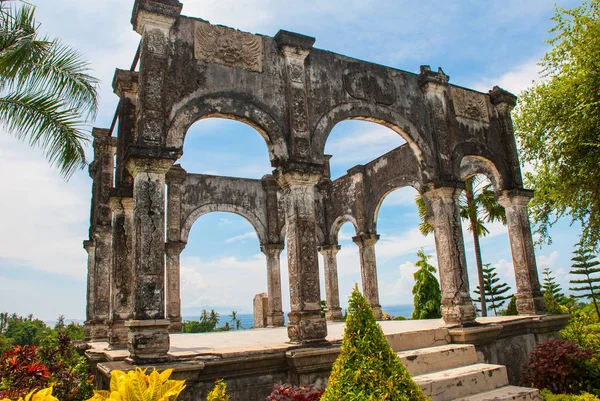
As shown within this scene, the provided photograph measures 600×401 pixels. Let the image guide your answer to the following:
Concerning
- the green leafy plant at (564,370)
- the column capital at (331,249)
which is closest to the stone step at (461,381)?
the green leafy plant at (564,370)

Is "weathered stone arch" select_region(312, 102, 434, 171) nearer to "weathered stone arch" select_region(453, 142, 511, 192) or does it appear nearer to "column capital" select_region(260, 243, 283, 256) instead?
"weathered stone arch" select_region(453, 142, 511, 192)

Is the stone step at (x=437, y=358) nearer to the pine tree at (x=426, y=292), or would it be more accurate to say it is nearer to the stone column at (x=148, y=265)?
the stone column at (x=148, y=265)

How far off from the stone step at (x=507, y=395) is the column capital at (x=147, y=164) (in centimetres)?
509

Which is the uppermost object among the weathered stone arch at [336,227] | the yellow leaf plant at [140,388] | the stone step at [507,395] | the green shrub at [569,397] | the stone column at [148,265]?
the weathered stone arch at [336,227]

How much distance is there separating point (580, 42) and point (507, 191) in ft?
12.7

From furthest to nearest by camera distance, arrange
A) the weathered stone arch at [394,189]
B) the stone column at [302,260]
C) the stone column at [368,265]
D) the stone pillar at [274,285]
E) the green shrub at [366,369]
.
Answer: the stone pillar at [274,285] → the stone column at [368,265] → the weathered stone arch at [394,189] → the stone column at [302,260] → the green shrub at [366,369]

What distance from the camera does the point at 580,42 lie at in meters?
11.1

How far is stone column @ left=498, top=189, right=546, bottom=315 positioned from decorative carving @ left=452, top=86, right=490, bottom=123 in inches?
76.4

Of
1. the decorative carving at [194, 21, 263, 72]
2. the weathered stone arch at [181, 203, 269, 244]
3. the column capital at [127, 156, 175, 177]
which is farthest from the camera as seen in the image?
the weathered stone arch at [181, 203, 269, 244]

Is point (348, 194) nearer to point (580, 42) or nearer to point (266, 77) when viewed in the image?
point (580, 42)

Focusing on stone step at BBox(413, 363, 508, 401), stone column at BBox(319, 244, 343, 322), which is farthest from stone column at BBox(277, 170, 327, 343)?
stone column at BBox(319, 244, 343, 322)

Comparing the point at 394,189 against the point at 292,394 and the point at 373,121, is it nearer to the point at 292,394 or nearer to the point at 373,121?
the point at 373,121

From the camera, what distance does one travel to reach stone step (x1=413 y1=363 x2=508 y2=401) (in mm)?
6297

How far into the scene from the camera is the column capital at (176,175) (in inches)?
618
